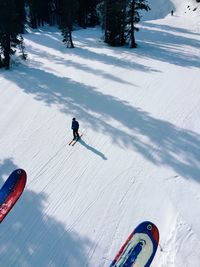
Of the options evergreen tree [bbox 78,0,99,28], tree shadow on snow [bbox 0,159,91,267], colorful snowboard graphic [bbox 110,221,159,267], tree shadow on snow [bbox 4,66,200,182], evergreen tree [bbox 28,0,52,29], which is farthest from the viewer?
evergreen tree [bbox 78,0,99,28]

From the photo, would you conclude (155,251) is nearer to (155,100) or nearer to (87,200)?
(87,200)

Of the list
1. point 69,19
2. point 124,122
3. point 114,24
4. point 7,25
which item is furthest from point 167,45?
point 124,122

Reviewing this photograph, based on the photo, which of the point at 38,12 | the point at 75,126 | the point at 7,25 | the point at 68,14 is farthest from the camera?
the point at 38,12

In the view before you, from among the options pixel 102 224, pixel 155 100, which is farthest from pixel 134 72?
pixel 102 224

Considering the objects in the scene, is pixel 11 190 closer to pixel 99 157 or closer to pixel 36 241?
pixel 36 241

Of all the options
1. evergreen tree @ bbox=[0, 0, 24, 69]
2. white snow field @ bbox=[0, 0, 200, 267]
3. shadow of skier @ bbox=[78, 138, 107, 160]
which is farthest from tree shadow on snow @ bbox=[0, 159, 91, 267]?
evergreen tree @ bbox=[0, 0, 24, 69]

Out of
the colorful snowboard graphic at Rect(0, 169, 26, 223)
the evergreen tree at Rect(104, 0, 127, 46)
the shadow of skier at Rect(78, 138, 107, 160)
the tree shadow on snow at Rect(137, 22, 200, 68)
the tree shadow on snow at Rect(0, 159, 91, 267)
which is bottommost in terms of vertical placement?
the tree shadow on snow at Rect(137, 22, 200, 68)

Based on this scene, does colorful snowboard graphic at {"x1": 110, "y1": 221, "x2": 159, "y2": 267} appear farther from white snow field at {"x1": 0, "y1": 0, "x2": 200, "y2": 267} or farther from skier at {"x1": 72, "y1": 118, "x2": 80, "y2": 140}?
skier at {"x1": 72, "y1": 118, "x2": 80, "y2": 140}
